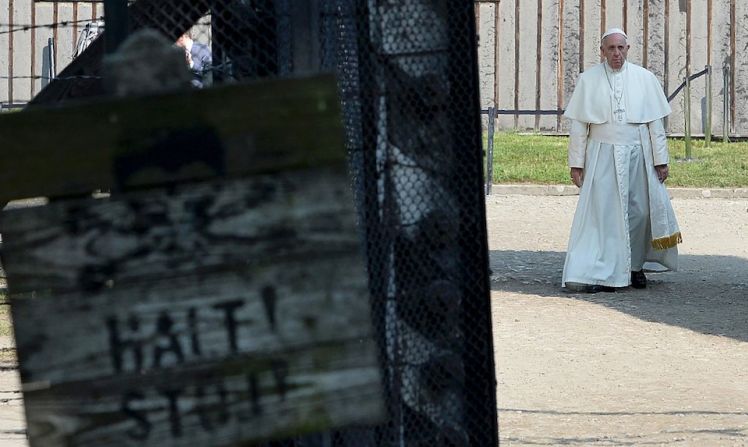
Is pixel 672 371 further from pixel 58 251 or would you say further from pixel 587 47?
pixel 587 47

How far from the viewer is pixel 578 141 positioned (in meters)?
9.88

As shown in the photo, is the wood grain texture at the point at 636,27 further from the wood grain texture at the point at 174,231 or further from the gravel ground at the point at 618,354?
the wood grain texture at the point at 174,231

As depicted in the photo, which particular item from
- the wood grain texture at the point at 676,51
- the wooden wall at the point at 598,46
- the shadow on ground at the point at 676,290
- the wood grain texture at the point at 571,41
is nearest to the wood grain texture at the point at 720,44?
the wooden wall at the point at 598,46

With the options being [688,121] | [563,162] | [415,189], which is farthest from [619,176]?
[688,121]

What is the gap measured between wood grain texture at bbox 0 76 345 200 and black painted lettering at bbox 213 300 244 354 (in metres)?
0.19

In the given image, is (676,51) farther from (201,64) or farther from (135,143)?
(135,143)

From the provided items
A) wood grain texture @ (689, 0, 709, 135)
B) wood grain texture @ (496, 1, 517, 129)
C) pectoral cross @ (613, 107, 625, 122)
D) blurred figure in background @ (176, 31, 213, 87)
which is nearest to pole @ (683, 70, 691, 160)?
wood grain texture @ (689, 0, 709, 135)

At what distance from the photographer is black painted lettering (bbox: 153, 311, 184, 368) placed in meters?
2.10

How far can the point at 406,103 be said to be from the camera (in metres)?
3.34

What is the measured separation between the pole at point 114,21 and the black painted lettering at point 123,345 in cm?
92

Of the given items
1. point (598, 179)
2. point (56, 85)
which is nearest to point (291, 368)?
point (56, 85)

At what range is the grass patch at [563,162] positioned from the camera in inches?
622

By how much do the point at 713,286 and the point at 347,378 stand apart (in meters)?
7.84

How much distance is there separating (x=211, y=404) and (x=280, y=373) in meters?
0.11
